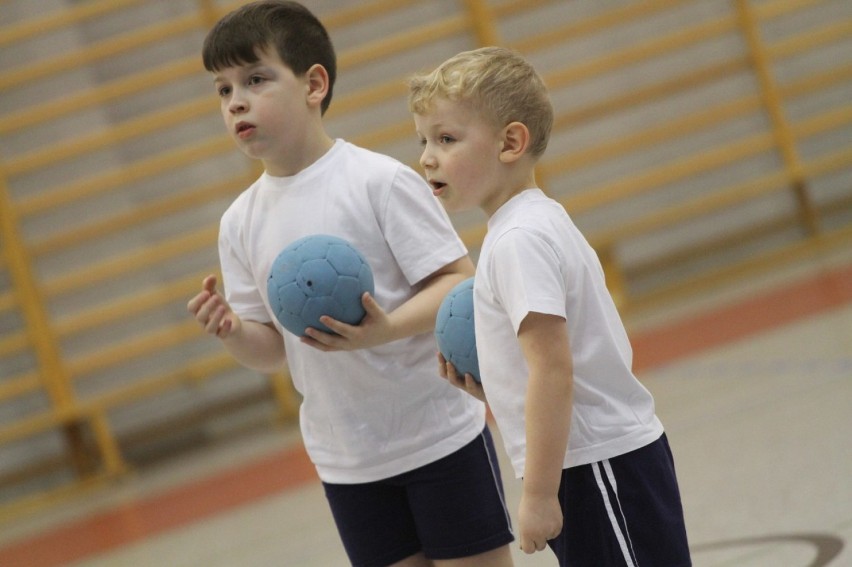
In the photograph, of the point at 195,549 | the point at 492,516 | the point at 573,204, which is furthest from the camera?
the point at 573,204

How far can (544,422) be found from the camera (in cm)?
160

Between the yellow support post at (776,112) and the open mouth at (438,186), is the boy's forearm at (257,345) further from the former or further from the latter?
the yellow support post at (776,112)

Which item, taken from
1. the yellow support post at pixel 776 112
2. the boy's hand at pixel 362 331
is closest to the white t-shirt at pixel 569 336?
the boy's hand at pixel 362 331

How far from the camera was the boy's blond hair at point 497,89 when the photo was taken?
173 centimetres

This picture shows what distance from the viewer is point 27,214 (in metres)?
6.85

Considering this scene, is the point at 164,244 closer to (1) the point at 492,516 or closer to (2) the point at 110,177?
(2) the point at 110,177

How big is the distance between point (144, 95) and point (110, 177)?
0.57 meters

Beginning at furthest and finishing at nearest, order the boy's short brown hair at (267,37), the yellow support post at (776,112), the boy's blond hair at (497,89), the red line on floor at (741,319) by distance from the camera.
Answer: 1. the yellow support post at (776,112)
2. the red line on floor at (741,319)
3. the boy's short brown hair at (267,37)
4. the boy's blond hair at (497,89)

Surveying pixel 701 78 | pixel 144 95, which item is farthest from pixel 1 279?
pixel 701 78

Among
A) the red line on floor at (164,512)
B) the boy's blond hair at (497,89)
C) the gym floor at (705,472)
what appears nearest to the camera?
the boy's blond hair at (497,89)

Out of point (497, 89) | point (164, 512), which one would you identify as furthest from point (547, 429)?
point (164, 512)

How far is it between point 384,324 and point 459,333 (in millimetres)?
201

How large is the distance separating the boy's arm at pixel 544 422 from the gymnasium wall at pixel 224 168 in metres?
5.42

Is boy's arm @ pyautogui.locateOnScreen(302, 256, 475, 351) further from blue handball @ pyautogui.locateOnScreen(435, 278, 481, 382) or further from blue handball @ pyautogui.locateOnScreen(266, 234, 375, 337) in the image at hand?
blue handball @ pyautogui.locateOnScreen(435, 278, 481, 382)
